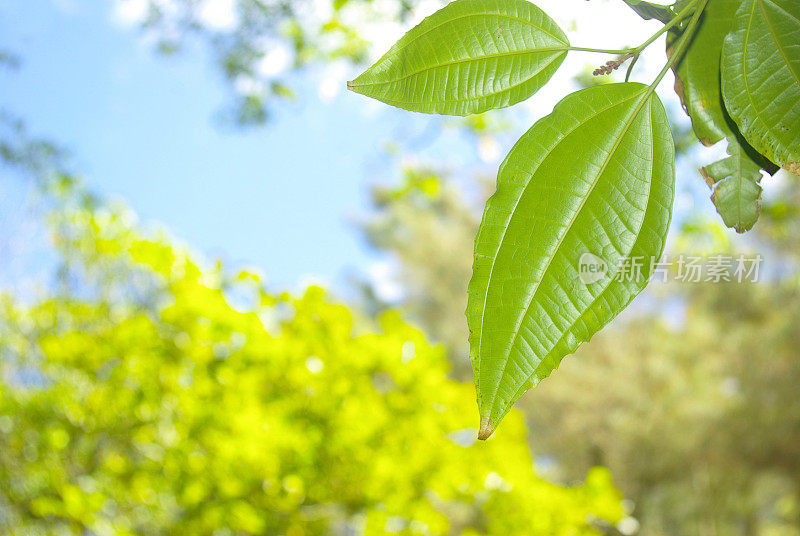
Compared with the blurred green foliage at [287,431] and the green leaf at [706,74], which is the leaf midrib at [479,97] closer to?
the green leaf at [706,74]

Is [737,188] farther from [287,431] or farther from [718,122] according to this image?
[287,431]

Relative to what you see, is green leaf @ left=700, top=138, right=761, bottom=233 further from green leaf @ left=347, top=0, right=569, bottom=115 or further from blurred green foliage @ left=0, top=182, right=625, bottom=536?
blurred green foliage @ left=0, top=182, right=625, bottom=536

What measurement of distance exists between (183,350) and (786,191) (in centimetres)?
405

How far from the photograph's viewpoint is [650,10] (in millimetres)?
215

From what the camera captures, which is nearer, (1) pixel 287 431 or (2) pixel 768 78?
(2) pixel 768 78

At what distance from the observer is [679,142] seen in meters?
0.98

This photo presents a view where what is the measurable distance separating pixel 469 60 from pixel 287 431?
2.88 feet

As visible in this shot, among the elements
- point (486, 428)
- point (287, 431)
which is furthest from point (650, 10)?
point (287, 431)

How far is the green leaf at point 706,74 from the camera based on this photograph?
219mm

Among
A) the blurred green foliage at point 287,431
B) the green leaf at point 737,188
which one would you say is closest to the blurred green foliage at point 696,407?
the blurred green foliage at point 287,431

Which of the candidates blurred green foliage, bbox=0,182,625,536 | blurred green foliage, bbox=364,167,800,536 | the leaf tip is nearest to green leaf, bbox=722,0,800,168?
the leaf tip

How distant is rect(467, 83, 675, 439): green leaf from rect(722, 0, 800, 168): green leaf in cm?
3

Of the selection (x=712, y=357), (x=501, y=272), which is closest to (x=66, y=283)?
(x=501, y=272)

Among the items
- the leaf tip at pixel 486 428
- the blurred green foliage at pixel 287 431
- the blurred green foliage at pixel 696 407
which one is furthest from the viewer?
the blurred green foliage at pixel 696 407
